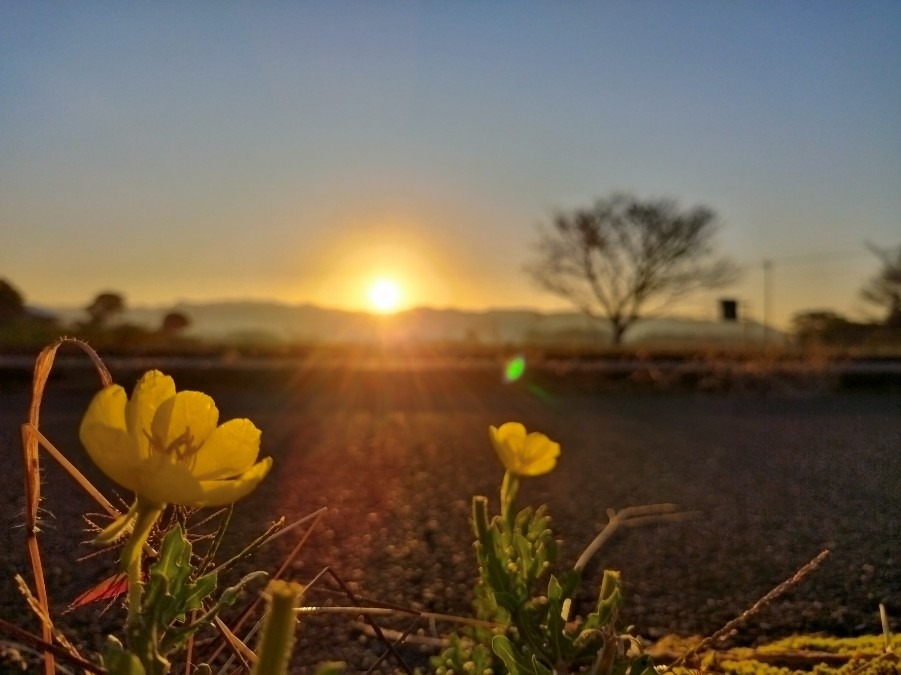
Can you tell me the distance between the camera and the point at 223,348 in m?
10.2

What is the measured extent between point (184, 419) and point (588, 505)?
7.53ft

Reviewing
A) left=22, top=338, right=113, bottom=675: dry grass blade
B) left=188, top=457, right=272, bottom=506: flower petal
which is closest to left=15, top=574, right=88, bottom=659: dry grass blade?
left=22, top=338, right=113, bottom=675: dry grass blade

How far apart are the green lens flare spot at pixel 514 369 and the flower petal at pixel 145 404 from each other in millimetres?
7288

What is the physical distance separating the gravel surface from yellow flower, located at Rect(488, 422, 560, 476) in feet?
1.42

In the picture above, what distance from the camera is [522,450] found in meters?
1.00

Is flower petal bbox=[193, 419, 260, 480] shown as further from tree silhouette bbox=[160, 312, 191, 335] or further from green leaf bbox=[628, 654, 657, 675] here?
tree silhouette bbox=[160, 312, 191, 335]

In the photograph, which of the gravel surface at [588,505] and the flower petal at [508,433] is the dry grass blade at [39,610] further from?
the flower petal at [508,433]

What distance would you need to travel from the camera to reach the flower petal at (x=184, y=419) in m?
0.61

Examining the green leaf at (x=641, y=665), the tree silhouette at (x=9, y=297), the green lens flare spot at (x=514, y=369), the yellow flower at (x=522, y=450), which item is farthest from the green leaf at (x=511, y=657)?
the green lens flare spot at (x=514, y=369)

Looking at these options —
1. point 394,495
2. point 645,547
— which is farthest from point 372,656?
point 394,495

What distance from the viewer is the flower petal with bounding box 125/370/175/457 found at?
23.8 inches

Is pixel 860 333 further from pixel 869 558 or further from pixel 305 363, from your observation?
pixel 869 558

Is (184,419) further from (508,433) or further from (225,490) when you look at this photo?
(508,433)

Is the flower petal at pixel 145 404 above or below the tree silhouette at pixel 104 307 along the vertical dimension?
below
